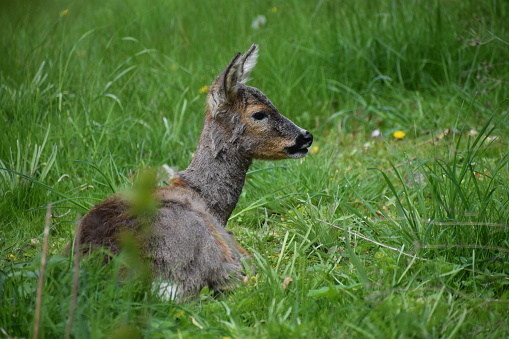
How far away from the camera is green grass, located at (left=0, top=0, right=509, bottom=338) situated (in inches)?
106

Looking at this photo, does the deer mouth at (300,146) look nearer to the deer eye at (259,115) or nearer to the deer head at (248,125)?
the deer head at (248,125)

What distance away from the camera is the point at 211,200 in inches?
147

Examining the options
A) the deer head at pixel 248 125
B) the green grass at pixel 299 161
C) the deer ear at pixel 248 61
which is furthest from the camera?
the deer ear at pixel 248 61

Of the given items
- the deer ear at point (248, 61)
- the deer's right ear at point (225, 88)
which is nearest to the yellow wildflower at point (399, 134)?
the deer ear at point (248, 61)

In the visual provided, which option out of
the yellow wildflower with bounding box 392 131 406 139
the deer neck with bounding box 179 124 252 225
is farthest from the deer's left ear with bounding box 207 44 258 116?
the yellow wildflower with bounding box 392 131 406 139

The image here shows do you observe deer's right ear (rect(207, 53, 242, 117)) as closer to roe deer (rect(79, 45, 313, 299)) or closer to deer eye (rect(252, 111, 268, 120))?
roe deer (rect(79, 45, 313, 299))

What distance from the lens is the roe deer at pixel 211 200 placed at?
304 centimetres

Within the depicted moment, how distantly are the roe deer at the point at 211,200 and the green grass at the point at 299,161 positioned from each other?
0.54 ft

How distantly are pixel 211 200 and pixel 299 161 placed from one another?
58.1 inches

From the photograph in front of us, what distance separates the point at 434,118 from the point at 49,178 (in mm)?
3521

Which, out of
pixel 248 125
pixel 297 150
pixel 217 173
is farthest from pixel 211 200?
pixel 297 150

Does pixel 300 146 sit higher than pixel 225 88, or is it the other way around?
pixel 225 88

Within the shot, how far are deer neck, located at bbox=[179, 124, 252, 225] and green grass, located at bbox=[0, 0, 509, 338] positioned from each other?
0.31 metres

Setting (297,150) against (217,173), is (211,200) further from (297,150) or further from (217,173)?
(297,150)
